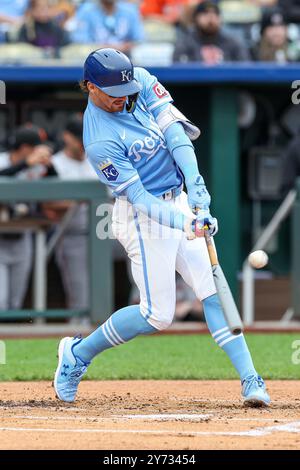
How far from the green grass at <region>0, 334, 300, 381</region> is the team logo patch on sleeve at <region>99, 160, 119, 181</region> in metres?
2.21

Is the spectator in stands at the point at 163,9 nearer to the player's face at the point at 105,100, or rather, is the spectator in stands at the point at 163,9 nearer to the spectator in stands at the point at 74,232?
the spectator in stands at the point at 74,232

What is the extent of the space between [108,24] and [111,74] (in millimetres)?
5830

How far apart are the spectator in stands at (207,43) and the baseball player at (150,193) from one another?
201 inches

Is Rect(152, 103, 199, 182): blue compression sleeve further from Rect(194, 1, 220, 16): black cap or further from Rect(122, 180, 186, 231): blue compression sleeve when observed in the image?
Rect(194, 1, 220, 16): black cap

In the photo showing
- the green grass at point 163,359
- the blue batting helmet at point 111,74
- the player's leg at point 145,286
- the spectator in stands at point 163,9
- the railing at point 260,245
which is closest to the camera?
the blue batting helmet at point 111,74

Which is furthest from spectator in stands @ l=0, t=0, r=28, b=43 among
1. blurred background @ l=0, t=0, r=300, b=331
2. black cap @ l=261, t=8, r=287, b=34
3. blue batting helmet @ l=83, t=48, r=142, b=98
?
blue batting helmet @ l=83, t=48, r=142, b=98

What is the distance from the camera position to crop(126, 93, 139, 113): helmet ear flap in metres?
5.76

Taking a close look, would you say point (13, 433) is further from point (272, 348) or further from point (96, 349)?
point (272, 348)

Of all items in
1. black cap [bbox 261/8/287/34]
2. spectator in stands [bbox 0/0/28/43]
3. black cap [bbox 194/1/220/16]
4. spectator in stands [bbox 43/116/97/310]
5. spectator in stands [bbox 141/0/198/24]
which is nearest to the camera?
spectator in stands [bbox 43/116/97/310]

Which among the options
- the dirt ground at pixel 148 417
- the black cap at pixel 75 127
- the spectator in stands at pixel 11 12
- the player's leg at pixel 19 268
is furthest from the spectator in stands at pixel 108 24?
the dirt ground at pixel 148 417

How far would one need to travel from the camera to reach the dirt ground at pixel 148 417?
483 centimetres

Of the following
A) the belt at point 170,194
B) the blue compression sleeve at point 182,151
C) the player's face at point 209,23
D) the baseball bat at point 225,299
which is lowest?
the baseball bat at point 225,299

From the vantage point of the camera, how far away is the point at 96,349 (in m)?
6.08

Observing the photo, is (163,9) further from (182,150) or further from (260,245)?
(182,150)
